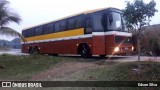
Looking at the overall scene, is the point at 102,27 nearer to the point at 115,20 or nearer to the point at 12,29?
the point at 115,20

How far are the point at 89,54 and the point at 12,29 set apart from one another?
521 cm

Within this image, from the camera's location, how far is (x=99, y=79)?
34.7 ft

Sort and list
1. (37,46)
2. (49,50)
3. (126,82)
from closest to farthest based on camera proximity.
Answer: (126,82) → (49,50) → (37,46)

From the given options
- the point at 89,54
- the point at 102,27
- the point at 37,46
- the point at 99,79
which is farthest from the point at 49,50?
the point at 99,79

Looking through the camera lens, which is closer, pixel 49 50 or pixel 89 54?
pixel 89 54

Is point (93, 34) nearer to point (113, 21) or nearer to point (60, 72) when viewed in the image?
A: point (113, 21)

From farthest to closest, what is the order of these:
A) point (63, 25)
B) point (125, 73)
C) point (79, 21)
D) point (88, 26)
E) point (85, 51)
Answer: point (63, 25), point (79, 21), point (85, 51), point (88, 26), point (125, 73)

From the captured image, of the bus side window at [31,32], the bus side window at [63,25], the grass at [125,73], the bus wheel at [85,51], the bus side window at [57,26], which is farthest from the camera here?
the bus side window at [31,32]

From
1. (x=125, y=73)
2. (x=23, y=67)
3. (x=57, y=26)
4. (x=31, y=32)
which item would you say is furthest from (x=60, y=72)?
(x=31, y=32)

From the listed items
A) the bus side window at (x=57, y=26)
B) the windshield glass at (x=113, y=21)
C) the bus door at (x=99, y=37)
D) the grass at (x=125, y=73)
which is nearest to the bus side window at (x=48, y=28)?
the bus side window at (x=57, y=26)

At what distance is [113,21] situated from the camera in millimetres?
16828

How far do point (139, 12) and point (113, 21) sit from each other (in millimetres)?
6172

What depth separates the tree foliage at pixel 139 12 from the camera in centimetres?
1061

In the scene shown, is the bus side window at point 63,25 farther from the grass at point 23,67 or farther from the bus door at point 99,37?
the bus door at point 99,37
